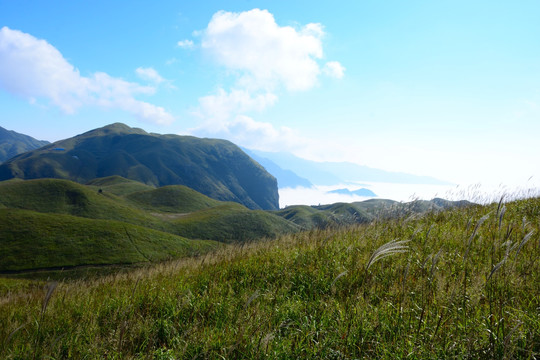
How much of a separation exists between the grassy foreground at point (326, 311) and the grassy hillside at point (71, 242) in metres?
71.2

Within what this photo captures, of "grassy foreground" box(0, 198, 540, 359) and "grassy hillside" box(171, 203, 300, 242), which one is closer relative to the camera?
"grassy foreground" box(0, 198, 540, 359)

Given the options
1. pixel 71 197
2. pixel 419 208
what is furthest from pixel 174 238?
pixel 419 208

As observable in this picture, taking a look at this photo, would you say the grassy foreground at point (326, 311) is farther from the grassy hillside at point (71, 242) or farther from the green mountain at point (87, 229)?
the grassy hillside at point (71, 242)

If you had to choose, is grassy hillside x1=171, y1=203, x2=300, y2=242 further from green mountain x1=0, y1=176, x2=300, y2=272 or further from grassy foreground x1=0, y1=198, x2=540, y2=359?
grassy foreground x1=0, y1=198, x2=540, y2=359

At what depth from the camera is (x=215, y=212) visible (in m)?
164

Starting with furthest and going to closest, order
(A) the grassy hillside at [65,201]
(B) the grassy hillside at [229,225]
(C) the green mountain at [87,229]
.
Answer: (A) the grassy hillside at [65,201] < (B) the grassy hillside at [229,225] < (C) the green mountain at [87,229]

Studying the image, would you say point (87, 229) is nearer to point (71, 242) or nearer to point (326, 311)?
point (71, 242)

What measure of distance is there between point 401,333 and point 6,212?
135m

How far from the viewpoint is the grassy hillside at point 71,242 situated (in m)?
80.6

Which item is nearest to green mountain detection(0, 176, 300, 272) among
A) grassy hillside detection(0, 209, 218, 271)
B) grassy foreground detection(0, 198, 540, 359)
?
grassy hillside detection(0, 209, 218, 271)

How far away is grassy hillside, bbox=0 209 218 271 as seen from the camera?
8062 centimetres

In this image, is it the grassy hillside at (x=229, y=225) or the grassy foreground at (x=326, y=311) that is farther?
the grassy hillside at (x=229, y=225)

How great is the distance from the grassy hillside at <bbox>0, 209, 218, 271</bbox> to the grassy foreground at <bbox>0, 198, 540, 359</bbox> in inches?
2803

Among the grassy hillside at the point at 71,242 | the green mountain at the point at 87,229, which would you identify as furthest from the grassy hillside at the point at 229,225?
the grassy hillside at the point at 71,242
